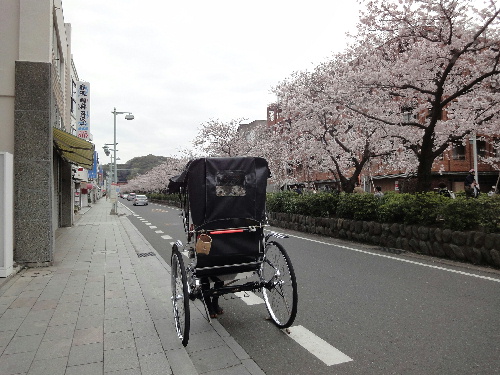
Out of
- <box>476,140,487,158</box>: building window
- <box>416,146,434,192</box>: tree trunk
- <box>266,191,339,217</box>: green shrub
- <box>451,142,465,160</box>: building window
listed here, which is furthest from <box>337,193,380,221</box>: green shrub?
<box>476,140,487,158</box>: building window

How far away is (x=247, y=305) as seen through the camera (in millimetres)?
5438

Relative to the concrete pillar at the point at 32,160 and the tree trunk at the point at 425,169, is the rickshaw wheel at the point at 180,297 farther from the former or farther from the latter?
the tree trunk at the point at 425,169

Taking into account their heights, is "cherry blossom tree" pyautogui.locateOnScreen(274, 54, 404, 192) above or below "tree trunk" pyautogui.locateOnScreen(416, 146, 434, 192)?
→ above

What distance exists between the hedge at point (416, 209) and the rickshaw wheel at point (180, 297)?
6.31 m

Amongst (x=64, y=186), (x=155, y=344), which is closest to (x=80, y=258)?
(x=155, y=344)

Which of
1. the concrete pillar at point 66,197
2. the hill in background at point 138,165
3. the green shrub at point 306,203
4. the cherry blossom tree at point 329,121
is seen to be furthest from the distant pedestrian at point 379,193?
the hill in background at point 138,165

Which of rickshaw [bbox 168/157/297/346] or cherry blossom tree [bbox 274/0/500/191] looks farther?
cherry blossom tree [bbox 274/0/500/191]

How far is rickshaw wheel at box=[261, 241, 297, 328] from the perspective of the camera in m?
4.05

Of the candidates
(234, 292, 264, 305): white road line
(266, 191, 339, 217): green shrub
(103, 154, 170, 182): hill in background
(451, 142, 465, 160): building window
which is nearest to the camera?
(234, 292, 264, 305): white road line

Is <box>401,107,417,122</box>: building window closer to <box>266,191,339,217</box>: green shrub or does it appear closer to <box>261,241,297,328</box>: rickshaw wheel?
<box>266,191,339,217</box>: green shrub

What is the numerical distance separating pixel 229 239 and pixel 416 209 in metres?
7.09

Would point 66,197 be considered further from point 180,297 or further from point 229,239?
point 229,239

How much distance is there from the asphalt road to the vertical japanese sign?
20.1 meters

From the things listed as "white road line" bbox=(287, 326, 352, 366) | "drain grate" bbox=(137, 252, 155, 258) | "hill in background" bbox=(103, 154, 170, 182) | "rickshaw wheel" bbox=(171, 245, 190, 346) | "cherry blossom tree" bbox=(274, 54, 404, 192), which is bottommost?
"drain grate" bbox=(137, 252, 155, 258)
